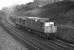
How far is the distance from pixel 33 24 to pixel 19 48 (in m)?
9.73

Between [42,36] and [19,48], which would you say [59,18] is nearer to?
[42,36]

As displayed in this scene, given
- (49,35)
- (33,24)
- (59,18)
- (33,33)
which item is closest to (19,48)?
(49,35)

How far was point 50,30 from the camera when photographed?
29.0 meters

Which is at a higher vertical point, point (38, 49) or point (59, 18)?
point (59, 18)

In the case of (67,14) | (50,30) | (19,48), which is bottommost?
(19,48)

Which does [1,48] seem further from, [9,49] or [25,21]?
[25,21]

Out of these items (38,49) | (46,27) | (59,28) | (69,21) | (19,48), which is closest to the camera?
(38,49)

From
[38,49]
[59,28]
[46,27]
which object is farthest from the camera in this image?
[59,28]

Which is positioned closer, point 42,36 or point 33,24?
point 42,36

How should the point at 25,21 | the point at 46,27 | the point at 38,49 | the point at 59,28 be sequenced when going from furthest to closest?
the point at 25,21
the point at 59,28
the point at 46,27
the point at 38,49

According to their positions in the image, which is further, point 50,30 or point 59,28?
point 59,28

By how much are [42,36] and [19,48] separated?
7207mm

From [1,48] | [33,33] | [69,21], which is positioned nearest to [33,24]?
[33,33]

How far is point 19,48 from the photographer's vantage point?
2389 cm
